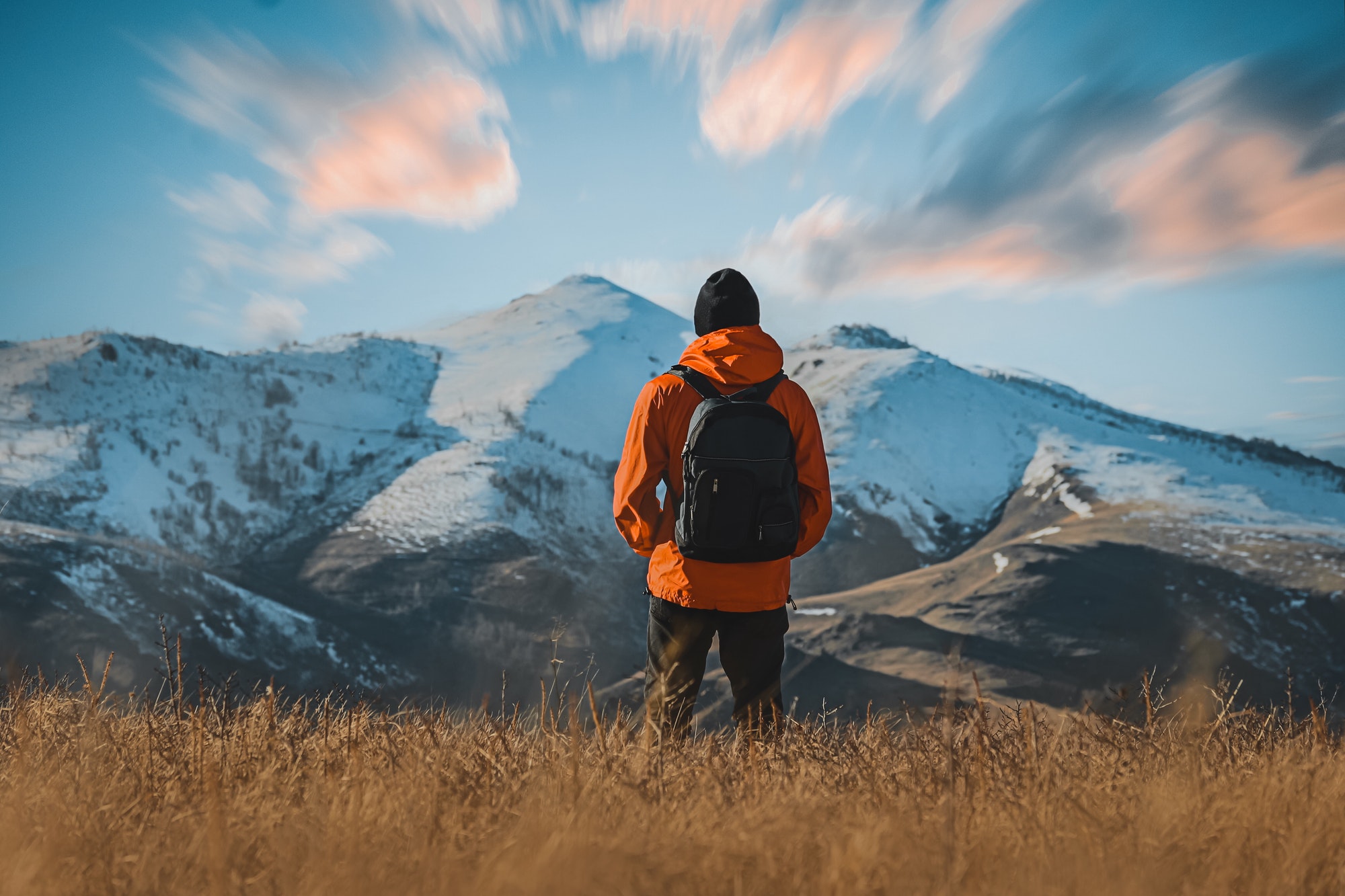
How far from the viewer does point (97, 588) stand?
29406 mm

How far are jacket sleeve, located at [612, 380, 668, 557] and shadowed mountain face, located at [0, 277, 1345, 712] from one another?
1047 inches

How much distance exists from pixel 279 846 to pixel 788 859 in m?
1.31

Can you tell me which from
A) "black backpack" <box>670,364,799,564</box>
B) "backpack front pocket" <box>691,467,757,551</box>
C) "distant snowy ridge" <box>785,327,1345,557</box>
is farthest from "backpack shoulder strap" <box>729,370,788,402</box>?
"distant snowy ridge" <box>785,327,1345,557</box>

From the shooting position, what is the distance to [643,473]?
3545mm

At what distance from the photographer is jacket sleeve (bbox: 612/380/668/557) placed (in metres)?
3.55

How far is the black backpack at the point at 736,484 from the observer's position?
3404mm

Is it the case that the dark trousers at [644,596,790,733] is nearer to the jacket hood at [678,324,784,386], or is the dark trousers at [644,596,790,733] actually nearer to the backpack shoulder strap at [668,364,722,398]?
the backpack shoulder strap at [668,364,722,398]

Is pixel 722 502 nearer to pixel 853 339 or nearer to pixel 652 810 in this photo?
pixel 652 810

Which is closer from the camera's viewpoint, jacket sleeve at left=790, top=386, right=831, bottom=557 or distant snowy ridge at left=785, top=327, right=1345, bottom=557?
jacket sleeve at left=790, top=386, right=831, bottom=557

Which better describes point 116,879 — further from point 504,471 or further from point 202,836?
point 504,471

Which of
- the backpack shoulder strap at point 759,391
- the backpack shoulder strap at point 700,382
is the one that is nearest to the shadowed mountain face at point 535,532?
the backpack shoulder strap at point 700,382

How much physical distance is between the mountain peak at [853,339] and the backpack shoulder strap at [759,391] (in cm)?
6762

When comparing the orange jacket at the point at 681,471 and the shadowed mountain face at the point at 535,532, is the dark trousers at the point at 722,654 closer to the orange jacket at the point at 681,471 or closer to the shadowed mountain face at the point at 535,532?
the orange jacket at the point at 681,471

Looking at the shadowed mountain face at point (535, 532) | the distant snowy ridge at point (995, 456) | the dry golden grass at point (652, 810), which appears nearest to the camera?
the dry golden grass at point (652, 810)
